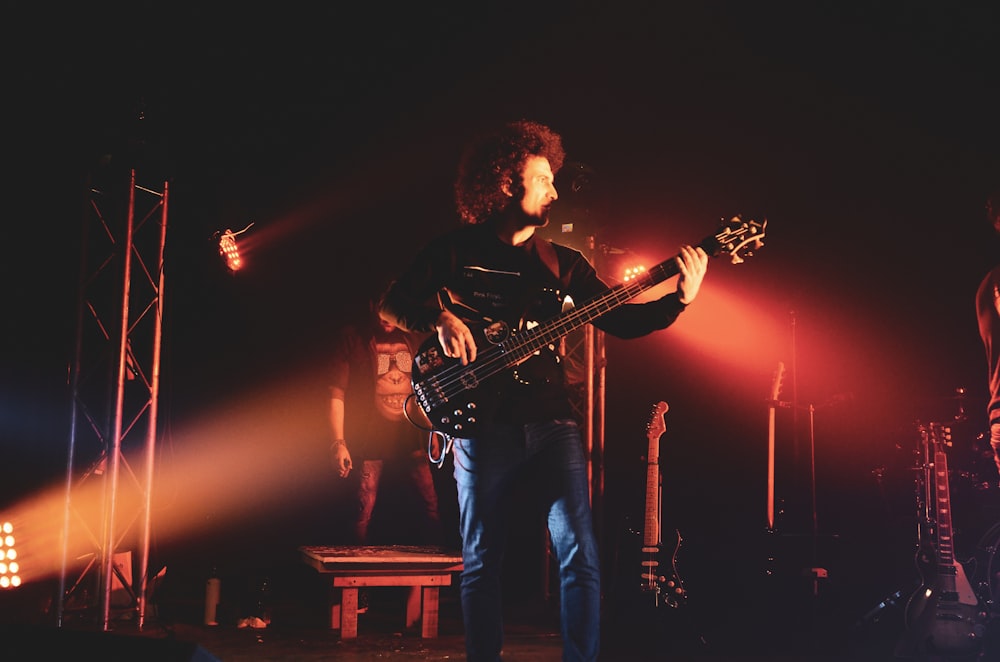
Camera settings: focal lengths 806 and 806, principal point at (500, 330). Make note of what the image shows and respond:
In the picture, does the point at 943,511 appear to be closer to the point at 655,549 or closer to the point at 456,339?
the point at 655,549

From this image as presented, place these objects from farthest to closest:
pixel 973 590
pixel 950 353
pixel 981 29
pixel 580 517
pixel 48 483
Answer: pixel 950 353 < pixel 981 29 < pixel 48 483 < pixel 973 590 < pixel 580 517

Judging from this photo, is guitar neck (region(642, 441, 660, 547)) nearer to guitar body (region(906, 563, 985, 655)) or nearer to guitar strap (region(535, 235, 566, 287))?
guitar body (region(906, 563, 985, 655))

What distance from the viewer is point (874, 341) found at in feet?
22.2

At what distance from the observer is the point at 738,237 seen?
10.7 ft

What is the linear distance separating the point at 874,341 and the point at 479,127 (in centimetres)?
384

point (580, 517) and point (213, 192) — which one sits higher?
point (213, 192)

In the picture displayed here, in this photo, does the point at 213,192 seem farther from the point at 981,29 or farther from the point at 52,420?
the point at 981,29

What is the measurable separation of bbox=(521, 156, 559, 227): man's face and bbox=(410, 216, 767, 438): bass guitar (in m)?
0.41

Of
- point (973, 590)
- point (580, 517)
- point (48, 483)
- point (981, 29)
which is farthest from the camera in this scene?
point (981, 29)

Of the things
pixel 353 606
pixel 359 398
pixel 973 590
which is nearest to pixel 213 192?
pixel 359 398

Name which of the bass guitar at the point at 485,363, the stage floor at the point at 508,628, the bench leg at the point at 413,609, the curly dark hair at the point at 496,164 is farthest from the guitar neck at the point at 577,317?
the bench leg at the point at 413,609

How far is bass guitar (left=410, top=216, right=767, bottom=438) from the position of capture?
116 inches

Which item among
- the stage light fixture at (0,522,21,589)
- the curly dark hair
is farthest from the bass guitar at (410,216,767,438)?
the stage light fixture at (0,522,21,589)

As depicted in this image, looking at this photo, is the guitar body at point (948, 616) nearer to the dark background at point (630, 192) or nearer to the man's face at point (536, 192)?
the dark background at point (630, 192)
